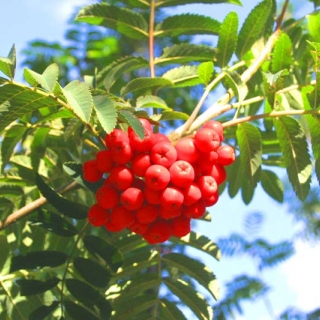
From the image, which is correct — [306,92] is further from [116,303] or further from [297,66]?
[116,303]

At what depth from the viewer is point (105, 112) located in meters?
1.74

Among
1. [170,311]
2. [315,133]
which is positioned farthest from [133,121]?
[170,311]

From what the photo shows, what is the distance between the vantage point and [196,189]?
187cm

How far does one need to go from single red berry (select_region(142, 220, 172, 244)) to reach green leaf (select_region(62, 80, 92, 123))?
0.40 m

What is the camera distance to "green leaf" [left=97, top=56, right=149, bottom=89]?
7.45 feet

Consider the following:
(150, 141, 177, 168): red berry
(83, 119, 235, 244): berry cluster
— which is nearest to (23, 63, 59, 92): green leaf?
(83, 119, 235, 244): berry cluster

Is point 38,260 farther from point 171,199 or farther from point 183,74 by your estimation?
point 183,74

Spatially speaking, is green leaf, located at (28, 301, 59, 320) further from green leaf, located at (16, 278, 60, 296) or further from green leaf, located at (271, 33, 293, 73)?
green leaf, located at (271, 33, 293, 73)

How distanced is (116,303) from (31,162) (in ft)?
1.89

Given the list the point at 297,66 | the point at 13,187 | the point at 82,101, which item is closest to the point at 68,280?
the point at 13,187

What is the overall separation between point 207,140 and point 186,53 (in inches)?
25.8

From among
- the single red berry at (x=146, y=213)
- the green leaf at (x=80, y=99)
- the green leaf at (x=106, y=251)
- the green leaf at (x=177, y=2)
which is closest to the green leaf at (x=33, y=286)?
the green leaf at (x=106, y=251)

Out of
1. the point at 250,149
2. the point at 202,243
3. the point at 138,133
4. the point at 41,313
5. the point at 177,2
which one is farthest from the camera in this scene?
the point at 177,2

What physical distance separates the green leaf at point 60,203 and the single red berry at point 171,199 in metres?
0.33
